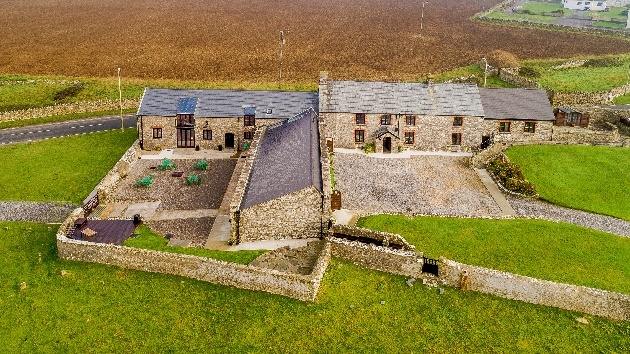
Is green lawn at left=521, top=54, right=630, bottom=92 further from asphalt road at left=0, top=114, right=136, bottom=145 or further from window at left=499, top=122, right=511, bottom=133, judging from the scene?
asphalt road at left=0, top=114, right=136, bottom=145

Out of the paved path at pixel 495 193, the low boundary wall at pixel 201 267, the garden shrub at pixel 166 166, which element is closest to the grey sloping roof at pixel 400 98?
the paved path at pixel 495 193

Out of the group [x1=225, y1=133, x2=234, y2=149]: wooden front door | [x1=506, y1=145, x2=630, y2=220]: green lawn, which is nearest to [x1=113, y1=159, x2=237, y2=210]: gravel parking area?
[x1=225, y1=133, x2=234, y2=149]: wooden front door

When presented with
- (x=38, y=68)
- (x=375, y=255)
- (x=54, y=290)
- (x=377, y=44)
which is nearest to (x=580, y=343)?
(x=375, y=255)

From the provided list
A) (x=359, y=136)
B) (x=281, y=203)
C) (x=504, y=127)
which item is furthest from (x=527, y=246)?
(x=359, y=136)

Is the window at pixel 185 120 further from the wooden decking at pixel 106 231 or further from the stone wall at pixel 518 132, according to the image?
the stone wall at pixel 518 132

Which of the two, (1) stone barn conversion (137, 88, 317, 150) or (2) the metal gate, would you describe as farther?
(1) stone barn conversion (137, 88, 317, 150)
